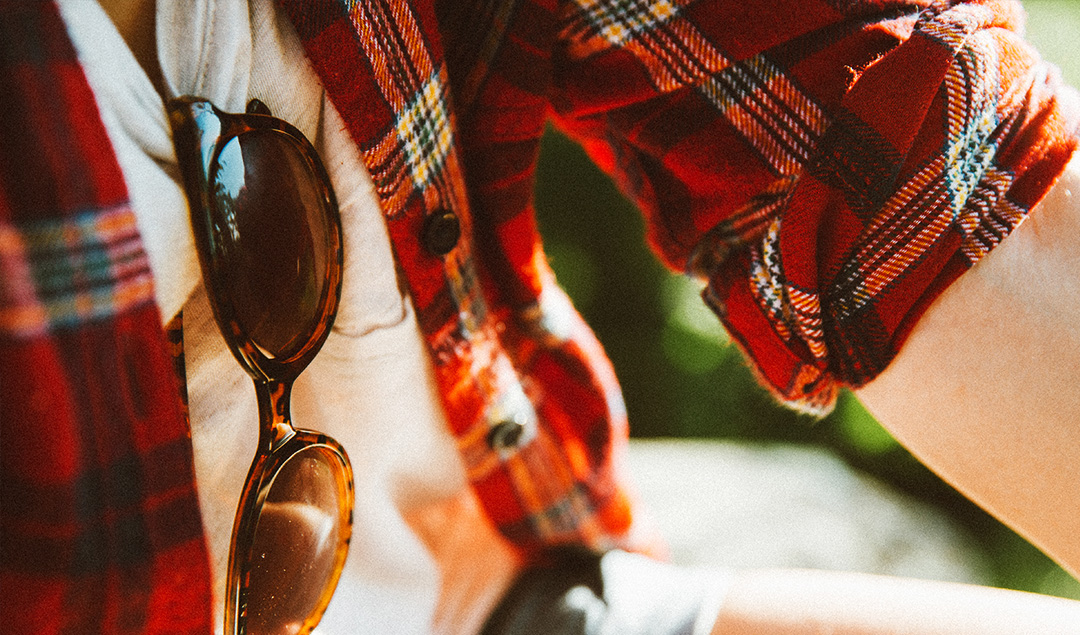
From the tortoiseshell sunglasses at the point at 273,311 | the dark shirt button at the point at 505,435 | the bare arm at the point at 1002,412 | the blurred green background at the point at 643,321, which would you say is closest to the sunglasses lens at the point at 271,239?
the tortoiseshell sunglasses at the point at 273,311

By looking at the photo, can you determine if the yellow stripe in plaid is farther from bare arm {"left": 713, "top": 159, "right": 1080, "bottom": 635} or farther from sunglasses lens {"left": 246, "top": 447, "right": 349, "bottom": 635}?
bare arm {"left": 713, "top": 159, "right": 1080, "bottom": 635}

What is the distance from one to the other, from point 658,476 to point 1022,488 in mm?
500

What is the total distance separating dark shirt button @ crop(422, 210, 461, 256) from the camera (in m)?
0.43

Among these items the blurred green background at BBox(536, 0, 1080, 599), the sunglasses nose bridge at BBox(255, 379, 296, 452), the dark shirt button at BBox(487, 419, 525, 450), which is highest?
the sunglasses nose bridge at BBox(255, 379, 296, 452)

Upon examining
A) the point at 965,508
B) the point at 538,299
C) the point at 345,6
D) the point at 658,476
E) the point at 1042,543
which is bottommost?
the point at 965,508

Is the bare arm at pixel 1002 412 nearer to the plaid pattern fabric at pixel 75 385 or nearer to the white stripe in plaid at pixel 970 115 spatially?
the white stripe in plaid at pixel 970 115

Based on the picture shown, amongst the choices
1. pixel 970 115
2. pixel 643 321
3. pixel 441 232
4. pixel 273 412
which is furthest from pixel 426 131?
pixel 643 321

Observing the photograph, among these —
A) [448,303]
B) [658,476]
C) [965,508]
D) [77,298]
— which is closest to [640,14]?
[448,303]

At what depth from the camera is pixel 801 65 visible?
1.36ft

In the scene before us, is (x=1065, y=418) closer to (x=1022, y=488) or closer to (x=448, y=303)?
(x=1022, y=488)

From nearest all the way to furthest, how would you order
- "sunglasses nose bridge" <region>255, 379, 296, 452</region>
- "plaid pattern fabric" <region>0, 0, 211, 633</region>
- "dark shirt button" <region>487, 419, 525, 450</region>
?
"plaid pattern fabric" <region>0, 0, 211, 633</region>
"sunglasses nose bridge" <region>255, 379, 296, 452</region>
"dark shirt button" <region>487, 419, 525, 450</region>

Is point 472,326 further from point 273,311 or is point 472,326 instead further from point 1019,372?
point 1019,372

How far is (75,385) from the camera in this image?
0.28 metres

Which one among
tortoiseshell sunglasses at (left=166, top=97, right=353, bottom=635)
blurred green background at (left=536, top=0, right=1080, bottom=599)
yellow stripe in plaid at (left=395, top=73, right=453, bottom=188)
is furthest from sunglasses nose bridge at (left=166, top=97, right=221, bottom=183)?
blurred green background at (left=536, top=0, right=1080, bottom=599)
